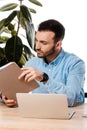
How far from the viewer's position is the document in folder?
1830 millimetres

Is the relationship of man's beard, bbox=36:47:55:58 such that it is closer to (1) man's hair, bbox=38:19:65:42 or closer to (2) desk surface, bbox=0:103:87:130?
(1) man's hair, bbox=38:19:65:42

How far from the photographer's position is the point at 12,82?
192 cm

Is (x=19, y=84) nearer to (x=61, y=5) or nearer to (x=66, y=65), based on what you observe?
(x=66, y=65)

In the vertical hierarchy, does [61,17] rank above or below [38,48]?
above

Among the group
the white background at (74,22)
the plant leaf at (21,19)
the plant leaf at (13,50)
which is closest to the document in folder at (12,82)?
the plant leaf at (13,50)

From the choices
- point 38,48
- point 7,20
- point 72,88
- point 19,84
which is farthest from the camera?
point 7,20

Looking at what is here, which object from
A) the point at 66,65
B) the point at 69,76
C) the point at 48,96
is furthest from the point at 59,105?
the point at 66,65

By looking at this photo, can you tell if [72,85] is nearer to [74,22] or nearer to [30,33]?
[30,33]

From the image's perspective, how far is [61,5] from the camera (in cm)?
365

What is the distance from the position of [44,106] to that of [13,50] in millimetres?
1391

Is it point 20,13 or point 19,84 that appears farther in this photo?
point 20,13

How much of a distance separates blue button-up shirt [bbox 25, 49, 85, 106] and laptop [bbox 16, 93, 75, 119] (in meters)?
0.35

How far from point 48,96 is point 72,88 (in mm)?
576

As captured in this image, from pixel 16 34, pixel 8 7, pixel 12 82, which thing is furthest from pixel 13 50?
pixel 12 82
